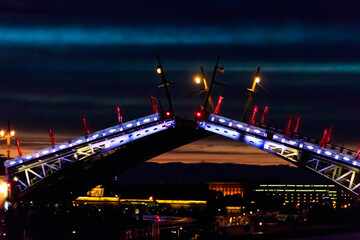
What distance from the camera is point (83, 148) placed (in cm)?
5278

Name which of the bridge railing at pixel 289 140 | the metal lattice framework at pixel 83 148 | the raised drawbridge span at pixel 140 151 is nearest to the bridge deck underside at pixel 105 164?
the raised drawbridge span at pixel 140 151

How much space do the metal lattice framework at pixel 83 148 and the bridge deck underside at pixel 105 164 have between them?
61 cm

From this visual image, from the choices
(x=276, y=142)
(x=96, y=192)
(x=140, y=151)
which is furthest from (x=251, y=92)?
(x=96, y=192)

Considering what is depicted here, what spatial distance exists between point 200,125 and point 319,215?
10.3 meters

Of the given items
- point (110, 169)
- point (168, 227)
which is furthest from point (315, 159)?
point (110, 169)

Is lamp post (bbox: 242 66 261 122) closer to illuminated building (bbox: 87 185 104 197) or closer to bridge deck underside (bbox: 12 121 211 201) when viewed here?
bridge deck underside (bbox: 12 121 211 201)

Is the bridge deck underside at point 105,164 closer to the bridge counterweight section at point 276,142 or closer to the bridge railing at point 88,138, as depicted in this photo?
the bridge railing at point 88,138

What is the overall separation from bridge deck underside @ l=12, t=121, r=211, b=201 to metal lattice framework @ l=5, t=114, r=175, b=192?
2.00ft

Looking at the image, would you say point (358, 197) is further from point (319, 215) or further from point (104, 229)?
point (104, 229)

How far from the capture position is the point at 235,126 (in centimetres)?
4903

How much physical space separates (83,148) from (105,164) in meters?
5.95

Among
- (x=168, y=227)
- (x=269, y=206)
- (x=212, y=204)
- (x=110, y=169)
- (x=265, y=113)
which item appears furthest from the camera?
(x=269, y=206)

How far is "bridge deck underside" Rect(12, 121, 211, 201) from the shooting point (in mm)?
53969

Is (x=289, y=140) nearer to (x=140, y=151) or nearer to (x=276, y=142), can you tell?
(x=276, y=142)
